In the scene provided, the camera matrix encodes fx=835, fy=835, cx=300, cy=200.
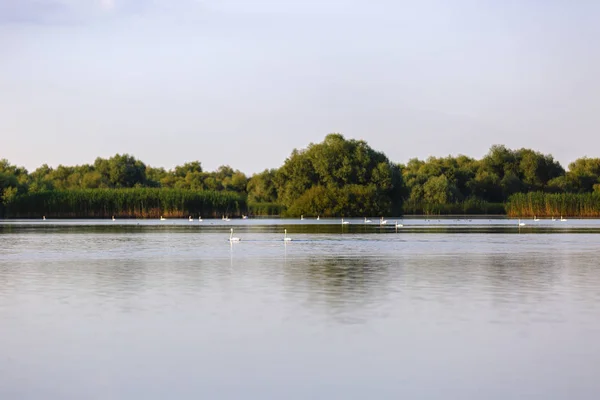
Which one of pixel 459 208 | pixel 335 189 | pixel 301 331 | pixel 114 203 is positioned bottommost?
pixel 301 331

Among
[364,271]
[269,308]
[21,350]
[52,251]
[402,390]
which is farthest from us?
[52,251]

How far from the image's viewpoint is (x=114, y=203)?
8056 centimetres

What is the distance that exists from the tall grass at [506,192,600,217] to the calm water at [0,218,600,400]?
5994cm

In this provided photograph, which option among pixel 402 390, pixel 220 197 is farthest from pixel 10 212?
pixel 402 390

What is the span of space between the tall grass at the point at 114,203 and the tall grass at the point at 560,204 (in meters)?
31.6

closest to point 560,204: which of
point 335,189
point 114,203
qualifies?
point 335,189

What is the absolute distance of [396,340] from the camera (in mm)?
11562

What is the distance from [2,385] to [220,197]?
7624 cm

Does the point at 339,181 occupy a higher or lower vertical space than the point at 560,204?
higher

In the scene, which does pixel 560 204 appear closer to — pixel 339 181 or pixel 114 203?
pixel 339 181

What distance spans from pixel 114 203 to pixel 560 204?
43.4 meters

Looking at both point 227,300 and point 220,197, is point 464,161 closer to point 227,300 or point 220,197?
point 220,197

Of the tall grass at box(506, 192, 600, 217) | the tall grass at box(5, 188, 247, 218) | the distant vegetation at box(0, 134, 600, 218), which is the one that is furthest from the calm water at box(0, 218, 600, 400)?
the tall grass at box(506, 192, 600, 217)

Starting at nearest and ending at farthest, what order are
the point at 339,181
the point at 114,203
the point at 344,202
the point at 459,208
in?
the point at 114,203, the point at 344,202, the point at 339,181, the point at 459,208
